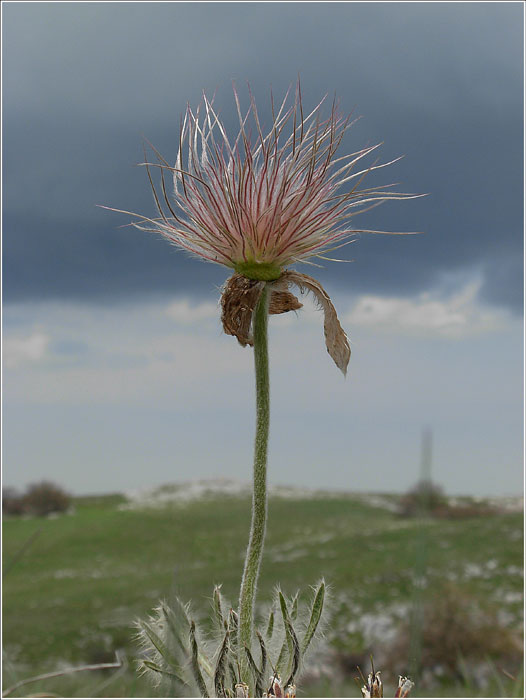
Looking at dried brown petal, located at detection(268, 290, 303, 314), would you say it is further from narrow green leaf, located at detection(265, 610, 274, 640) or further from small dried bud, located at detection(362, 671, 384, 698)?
small dried bud, located at detection(362, 671, 384, 698)

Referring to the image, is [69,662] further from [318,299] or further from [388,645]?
[318,299]

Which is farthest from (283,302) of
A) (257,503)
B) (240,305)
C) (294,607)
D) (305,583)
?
(305,583)

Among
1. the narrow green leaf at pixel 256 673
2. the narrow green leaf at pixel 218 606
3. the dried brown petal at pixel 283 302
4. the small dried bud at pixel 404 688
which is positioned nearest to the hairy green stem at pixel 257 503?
the narrow green leaf at pixel 256 673

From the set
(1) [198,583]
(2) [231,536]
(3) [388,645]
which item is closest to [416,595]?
(3) [388,645]

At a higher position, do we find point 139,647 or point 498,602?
point 139,647

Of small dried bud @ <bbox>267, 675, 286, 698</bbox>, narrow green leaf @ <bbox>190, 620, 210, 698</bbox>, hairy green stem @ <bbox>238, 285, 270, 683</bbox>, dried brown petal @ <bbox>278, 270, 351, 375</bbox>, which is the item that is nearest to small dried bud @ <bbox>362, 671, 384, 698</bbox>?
small dried bud @ <bbox>267, 675, 286, 698</bbox>

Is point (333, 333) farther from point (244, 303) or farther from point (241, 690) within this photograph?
point (241, 690)
